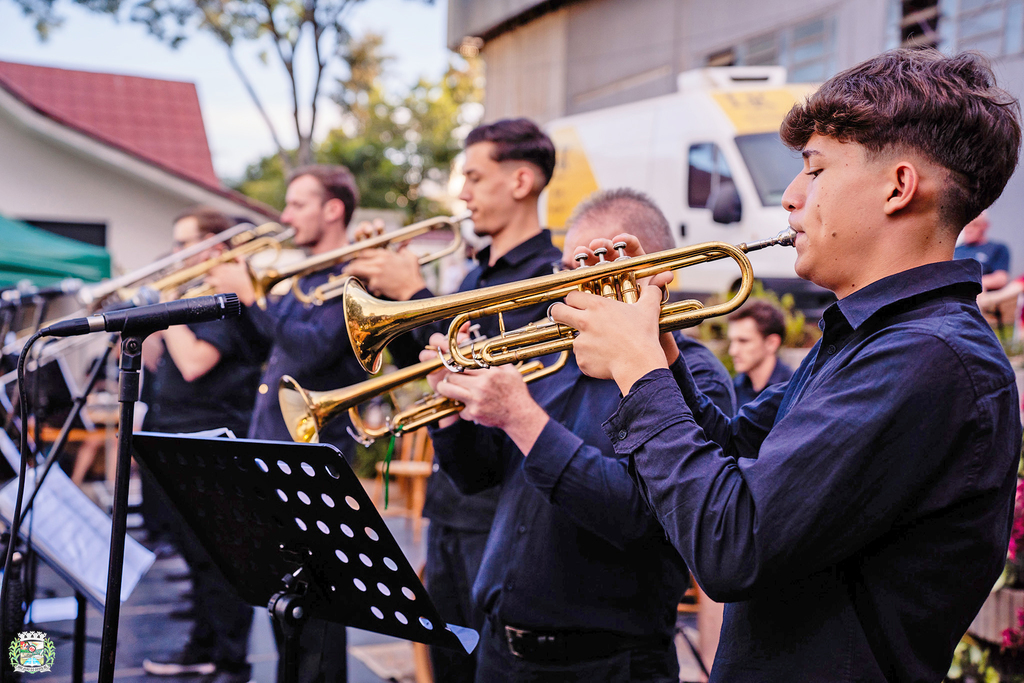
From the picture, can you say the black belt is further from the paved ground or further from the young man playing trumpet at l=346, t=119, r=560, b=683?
the paved ground

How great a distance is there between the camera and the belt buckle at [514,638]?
2.07m

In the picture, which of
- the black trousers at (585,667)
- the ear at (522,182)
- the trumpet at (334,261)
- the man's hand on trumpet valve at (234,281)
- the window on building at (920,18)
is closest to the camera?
the black trousers at (585,667)

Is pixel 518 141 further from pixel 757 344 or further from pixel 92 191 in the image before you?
pixel 92 191

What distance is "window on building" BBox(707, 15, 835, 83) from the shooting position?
32.4 feet

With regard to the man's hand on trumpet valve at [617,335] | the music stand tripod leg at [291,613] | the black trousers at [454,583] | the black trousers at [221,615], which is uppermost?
the man's hand on trumpet valve at [617,335]

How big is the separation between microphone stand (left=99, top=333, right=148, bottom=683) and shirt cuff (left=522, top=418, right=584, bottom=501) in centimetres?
85

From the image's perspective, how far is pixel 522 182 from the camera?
119 inches

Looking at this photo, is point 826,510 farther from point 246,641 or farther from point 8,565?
point 246,641

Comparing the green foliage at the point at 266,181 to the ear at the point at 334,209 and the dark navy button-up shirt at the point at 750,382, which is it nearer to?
the ear at the point at 334,209

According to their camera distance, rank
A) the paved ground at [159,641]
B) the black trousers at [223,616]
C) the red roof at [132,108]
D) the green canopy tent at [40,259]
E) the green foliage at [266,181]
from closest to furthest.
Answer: the black trousers at [223,616] < the paved ground at [159,641] < the green canopy tent at [40,259] < the red roof at [132,108] < the green foliage at [266,181]

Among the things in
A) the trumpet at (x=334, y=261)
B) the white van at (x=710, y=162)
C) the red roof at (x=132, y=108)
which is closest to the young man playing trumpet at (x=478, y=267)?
the trumpet at (x=334, y=261)

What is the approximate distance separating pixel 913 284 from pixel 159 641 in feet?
15.1

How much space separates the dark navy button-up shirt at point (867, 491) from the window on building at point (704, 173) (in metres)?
6.88

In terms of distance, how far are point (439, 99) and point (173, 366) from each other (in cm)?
2476
